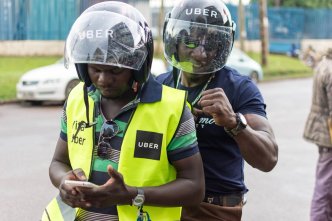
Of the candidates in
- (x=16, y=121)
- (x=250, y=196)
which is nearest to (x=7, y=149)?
(x=16, y=121)

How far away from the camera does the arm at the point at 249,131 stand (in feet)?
7.18

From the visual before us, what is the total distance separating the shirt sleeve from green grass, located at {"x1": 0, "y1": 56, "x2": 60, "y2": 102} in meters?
11.8

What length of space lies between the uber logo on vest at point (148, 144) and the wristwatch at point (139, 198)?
0.42 ft

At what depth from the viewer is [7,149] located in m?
8.46

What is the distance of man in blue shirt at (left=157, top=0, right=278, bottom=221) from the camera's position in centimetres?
248

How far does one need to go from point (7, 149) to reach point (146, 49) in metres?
6.65

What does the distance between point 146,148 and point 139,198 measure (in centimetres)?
17

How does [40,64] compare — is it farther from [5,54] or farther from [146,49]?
[146,49]

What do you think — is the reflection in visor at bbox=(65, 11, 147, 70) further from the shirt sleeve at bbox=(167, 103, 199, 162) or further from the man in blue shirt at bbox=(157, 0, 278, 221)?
the man in blue shirt at bbox=(157, 0, 278, 221)

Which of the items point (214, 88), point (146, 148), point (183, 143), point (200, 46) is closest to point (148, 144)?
point (146, 148)

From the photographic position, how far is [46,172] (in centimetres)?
725

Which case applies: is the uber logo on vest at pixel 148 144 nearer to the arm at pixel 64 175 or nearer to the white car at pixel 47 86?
the arm at pixel 64 175

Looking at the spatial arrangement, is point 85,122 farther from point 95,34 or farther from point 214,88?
point 214,88

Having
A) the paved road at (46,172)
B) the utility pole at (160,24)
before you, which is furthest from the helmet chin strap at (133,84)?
the utility pole at (160,24)
